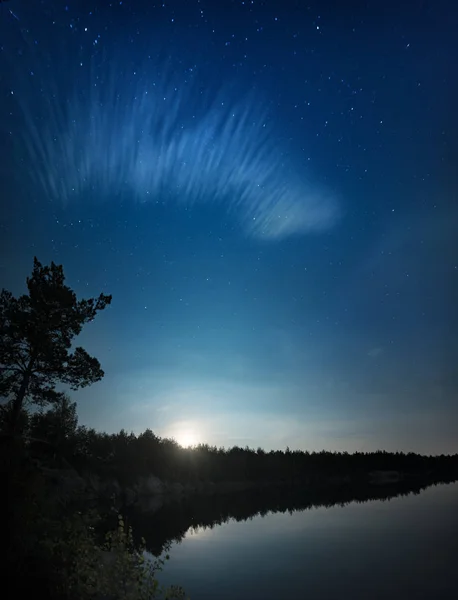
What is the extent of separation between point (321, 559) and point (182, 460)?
8853 centimetres

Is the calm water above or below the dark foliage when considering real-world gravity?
below

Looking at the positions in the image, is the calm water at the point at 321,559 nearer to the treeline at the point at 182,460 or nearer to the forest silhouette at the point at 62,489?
the forest silhouette at the point at 62,489

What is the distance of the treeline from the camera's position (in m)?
79.6

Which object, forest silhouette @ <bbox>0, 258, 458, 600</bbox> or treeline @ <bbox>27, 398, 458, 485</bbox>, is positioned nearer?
forest silhouette @ <bbox>0, 258, 458, 600</bbox>

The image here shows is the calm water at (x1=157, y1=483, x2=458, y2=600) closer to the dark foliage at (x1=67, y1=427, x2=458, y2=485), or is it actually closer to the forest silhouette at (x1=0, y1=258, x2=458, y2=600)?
the forest silhouette at (x1=0, y1=258, x2=458, y2=600)

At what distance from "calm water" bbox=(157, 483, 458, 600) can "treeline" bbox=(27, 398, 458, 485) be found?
48.9 ft

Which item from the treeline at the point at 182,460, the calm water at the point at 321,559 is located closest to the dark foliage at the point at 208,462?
the treeline at the point at 182,460

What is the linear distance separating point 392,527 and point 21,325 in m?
35.5

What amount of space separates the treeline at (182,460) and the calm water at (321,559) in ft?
48.9

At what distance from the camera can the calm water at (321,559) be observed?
21.7 m

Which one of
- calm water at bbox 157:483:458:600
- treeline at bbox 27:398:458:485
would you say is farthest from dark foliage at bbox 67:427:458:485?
calm water at bbox 157:483:458:600

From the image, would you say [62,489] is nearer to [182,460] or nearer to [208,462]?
[182,460]

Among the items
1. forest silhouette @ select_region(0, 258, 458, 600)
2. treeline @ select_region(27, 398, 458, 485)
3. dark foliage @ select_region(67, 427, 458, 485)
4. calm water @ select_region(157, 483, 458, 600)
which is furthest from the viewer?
dark foliage @ select_region(67, 427, 458, 485)

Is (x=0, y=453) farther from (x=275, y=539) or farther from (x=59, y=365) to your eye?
(x=275, y=539)
